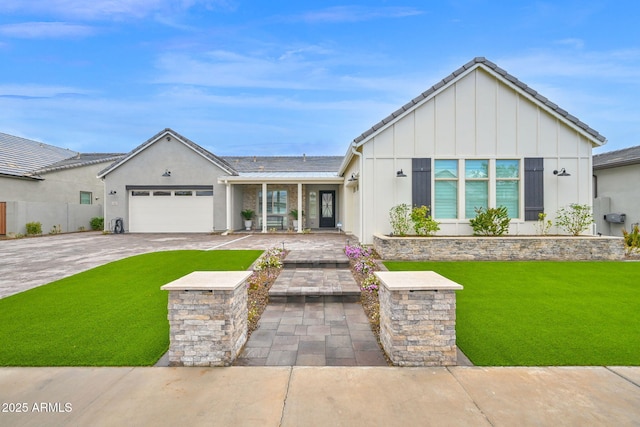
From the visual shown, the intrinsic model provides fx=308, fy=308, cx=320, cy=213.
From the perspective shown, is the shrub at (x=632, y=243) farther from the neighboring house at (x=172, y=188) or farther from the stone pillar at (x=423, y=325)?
the neighboring house at (x=172, y=188)

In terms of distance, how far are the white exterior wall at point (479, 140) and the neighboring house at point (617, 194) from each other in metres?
5.40

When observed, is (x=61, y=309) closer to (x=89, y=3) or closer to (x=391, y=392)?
(x=391, y=392)

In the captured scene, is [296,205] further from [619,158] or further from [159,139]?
[619,158]

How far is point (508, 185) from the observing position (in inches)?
387

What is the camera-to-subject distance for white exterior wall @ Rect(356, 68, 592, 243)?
9703mm

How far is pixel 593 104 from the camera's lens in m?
20.8

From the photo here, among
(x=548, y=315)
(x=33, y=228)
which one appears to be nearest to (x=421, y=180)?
(x=548, y=315)

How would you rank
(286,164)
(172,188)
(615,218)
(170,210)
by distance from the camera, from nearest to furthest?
1. (615,218)
2. (172,188)
3. (170,210)
4. (286,164)

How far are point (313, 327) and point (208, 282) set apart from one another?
5.17 ft

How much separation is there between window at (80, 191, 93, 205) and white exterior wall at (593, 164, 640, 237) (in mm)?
28848

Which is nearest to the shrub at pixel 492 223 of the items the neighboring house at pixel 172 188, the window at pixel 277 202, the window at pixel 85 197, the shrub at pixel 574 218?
the shrub at pixel 574 218

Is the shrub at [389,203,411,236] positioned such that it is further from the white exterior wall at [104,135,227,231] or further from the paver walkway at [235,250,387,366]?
the white exterior wall at [104,135,227,231]

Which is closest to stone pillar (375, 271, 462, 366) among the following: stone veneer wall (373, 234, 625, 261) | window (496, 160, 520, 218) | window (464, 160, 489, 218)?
stone veneer wall (373, 234, 625, 261)

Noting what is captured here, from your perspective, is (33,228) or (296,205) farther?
(296,205)
